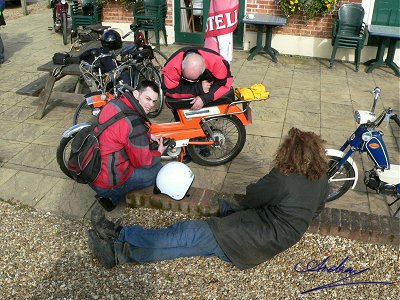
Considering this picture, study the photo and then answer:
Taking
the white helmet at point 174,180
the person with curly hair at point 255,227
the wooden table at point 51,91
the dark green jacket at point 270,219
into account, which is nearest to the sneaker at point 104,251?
the person with curly hair at point 255,227

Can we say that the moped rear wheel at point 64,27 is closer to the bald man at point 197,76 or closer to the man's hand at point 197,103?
the bald man at point 197,76

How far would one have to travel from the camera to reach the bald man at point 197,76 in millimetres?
4188

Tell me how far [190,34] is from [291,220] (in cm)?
692

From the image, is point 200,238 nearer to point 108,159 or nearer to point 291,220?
point 291,220

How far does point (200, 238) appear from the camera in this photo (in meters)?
3.22

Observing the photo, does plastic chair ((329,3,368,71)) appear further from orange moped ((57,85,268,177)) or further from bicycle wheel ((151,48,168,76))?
orange moped ((57,85,268,177))

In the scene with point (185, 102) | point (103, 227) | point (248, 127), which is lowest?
point (248, 127)

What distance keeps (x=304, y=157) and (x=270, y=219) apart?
534mm

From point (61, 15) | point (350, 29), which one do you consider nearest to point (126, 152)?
point (350, 29)

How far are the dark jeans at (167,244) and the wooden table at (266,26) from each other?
5.59m

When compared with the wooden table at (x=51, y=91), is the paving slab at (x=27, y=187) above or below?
→ below

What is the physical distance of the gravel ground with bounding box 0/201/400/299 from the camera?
3090mm

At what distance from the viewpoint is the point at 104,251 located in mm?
3170

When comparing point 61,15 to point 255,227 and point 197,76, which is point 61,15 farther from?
point 255,227
